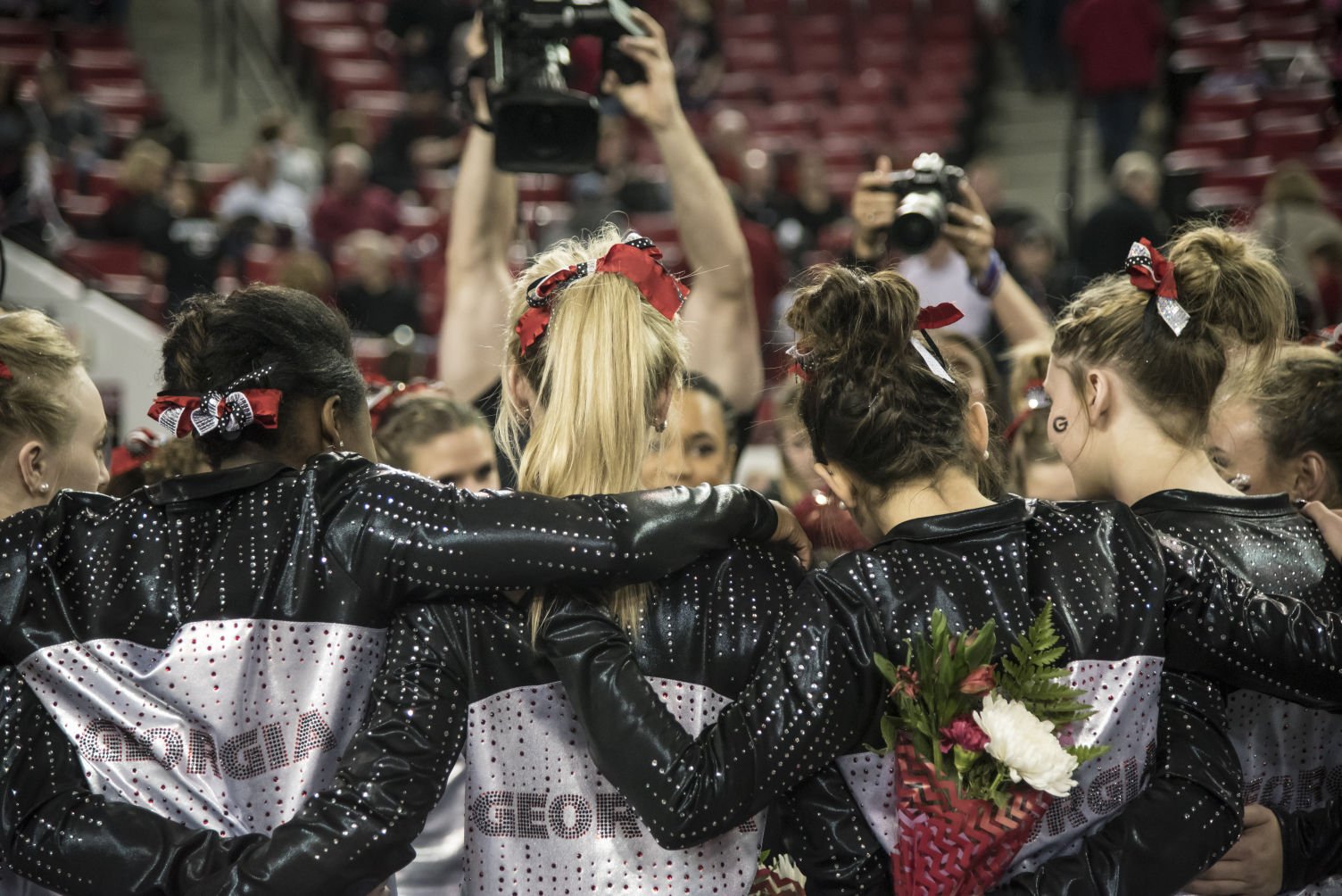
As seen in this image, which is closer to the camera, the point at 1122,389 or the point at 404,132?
the point at 1122,389

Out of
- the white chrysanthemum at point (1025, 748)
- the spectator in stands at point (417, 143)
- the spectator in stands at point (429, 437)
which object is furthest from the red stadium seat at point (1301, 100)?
the white chrysanthemum at point (1025, 748)

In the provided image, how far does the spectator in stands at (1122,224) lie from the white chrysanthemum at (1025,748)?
5.10m

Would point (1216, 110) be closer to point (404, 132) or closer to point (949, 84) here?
point (949, 84)

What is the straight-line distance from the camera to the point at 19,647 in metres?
1.94

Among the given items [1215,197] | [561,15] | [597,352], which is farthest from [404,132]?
[597,352]

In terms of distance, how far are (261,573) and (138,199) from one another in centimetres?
727

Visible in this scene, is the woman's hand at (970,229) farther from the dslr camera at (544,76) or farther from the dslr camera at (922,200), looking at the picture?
the dslr camera at (544,76)

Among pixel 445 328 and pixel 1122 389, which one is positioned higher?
pixel 1122 389

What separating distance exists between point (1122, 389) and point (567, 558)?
869mm

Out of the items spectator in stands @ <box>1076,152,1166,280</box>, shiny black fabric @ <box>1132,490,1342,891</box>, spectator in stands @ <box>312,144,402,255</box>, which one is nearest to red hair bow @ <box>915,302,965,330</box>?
shiny black fabric @ <box>1132,490,1342,891</box>

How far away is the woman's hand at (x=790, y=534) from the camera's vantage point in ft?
6.66

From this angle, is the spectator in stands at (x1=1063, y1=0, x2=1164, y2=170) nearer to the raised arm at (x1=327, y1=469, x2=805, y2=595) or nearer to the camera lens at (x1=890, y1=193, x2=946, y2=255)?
the camera lens at (x1=890, y1=193, x2=946, y2=255)

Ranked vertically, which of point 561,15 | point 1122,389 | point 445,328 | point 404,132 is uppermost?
point 561,15

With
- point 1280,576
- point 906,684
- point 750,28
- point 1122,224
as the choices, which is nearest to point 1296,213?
point 1122,224
